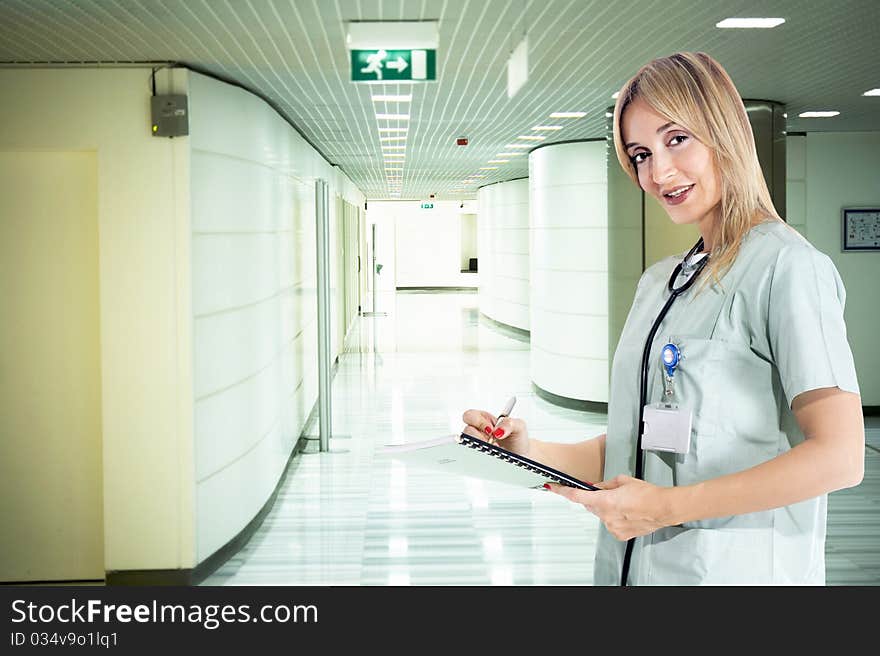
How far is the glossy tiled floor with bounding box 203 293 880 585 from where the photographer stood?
522 cm

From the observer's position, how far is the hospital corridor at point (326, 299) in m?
1.30

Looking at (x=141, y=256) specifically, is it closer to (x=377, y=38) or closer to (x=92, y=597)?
(x=377, y=38)

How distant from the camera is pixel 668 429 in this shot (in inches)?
52.0

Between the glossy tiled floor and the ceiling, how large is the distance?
249 centimetres

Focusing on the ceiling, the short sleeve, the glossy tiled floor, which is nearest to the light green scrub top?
the short sleeve

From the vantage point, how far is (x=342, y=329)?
15414 millimetres

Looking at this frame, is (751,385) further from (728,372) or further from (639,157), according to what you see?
(639,157)

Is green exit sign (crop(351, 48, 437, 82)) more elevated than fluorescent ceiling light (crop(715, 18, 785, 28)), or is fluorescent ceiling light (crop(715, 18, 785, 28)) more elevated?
fluorescent ceiling light (crop(715, 18, 785, 28))

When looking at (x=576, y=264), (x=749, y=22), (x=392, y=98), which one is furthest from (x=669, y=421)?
(x=576, y=264)

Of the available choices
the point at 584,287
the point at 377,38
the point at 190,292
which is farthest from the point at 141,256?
the point at 584,287

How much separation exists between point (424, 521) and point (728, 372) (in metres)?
5.14

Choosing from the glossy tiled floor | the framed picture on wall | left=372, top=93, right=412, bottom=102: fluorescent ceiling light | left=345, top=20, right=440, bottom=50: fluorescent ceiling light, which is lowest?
the glossy tiled floor

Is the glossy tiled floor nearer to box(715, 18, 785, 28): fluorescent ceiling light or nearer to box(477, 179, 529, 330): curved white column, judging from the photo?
box(715, 18, 785, 28): fluorescent ceiling light

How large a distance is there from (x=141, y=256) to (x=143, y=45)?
43.2 inches
